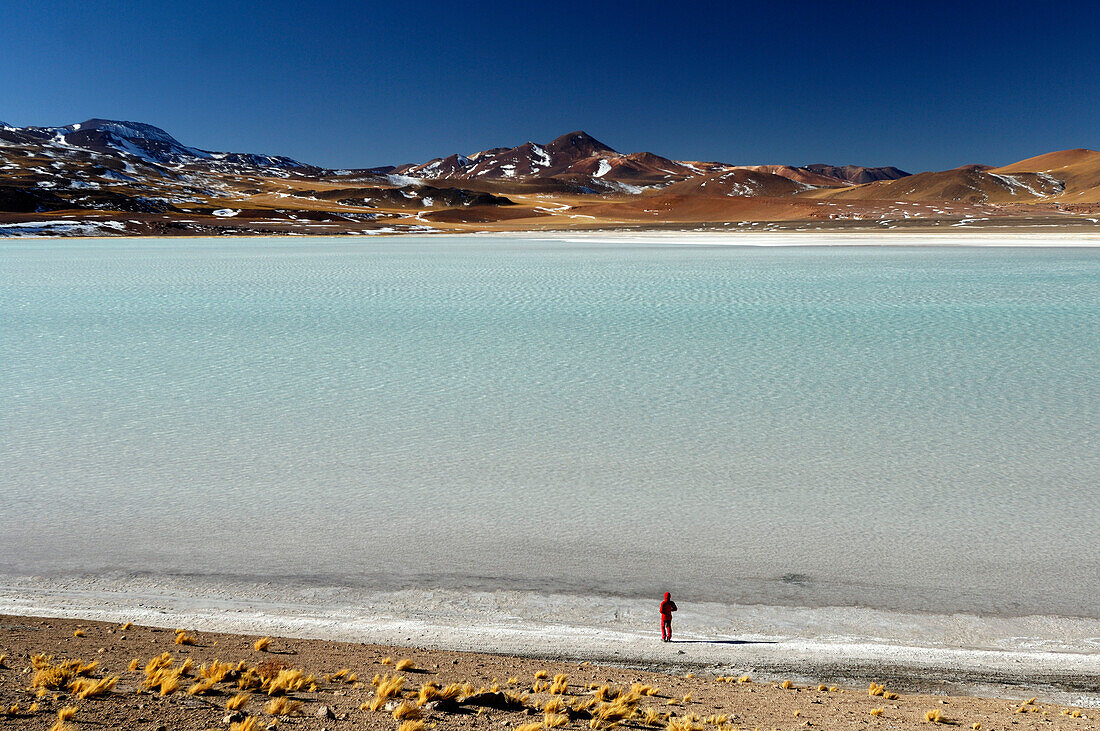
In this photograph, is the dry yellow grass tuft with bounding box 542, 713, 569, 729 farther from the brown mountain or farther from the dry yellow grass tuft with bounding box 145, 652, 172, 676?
the brown mountain

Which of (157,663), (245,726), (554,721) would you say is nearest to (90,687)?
(157,663)

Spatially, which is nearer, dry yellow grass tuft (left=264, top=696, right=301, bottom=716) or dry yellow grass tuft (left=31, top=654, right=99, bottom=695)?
dry yellow grass tuft (left=264, top=696, right=301, bottom=716)

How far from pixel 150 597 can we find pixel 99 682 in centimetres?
196

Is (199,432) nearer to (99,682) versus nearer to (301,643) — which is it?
(301,643)

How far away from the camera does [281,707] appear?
437 centimetres

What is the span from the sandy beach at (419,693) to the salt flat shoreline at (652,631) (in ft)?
0.38

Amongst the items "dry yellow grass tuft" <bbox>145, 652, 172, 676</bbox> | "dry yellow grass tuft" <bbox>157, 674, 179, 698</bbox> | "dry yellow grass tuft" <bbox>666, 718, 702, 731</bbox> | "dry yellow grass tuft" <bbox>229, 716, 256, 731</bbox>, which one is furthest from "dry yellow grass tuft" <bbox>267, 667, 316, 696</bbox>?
"dry yellow grass tuft" <bbox>666, 718, 702, 731</bbox>

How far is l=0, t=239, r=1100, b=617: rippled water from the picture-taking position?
684cm

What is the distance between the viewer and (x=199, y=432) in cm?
1055

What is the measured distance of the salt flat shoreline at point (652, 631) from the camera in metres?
5.27

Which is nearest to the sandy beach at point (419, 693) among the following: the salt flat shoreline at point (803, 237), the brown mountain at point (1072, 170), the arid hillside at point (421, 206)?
the salt flat shoreline at point (803, 237)

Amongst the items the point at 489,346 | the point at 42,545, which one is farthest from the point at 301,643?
the point at 489,346

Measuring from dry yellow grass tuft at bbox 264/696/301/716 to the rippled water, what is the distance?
2.13 m

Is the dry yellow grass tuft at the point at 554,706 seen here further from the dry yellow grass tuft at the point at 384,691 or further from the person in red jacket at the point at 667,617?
the person in red jacket at the point at 667,617
